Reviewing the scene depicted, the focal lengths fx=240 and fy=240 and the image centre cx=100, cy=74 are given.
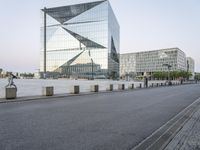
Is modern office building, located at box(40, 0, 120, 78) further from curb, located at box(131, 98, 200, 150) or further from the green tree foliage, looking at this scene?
curb, located at box(131, 98, 200, 150)

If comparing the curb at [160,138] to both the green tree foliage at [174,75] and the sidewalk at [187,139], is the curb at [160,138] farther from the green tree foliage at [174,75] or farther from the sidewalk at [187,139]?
the green tree foliage at [174,75]

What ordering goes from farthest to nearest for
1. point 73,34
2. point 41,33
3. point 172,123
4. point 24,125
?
1. point 41,33
2. point 73,34
3. point 172,123
4. point 24,125

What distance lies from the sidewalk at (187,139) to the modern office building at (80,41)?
370ft

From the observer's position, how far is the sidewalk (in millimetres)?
5742

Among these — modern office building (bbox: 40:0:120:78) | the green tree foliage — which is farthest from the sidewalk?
the green tree foliage

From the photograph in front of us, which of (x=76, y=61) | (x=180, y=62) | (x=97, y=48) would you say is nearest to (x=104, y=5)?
(x=97, y=48)

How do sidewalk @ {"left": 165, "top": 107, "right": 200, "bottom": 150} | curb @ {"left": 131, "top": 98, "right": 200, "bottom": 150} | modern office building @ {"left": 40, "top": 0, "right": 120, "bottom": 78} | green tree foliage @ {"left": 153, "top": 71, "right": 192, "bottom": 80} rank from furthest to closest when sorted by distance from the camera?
1. green tree foliage @ {"left": 153, "top": 71, "right": 192, "bottom": 80}
2. modern office building @ {"left": 40, "top": 0, "right": 120, "bottom": 78}
3. curb @ {"left": 131, "top": 98, "right": 200, "bottom": 150}
4. sidewalk @ {"left": 165, "top": 107, "right": 200, "bottom": 150}

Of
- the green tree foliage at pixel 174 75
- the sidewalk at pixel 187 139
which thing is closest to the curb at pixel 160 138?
Answer: the sidewalk at pixel 187 139

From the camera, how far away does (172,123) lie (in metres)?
9.10

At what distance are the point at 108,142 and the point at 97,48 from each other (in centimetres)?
11893

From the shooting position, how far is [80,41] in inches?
5123

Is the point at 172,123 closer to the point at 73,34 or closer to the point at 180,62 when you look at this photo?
the point at 73,34

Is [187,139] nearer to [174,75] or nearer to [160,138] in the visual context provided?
[160,138]

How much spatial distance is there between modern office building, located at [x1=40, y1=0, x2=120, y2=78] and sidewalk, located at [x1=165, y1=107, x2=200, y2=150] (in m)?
113
